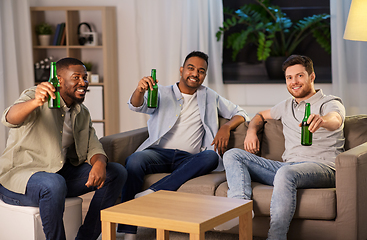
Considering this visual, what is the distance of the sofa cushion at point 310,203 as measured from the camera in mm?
2135

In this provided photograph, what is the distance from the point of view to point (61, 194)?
197 centimetres

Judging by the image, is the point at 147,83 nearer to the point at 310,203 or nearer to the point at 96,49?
the point at 310,203

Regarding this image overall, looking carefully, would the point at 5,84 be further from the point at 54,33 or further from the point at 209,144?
the point at 209,144

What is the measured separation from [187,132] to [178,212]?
1.19 meters

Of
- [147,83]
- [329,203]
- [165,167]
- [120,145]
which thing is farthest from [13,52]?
[329,203]

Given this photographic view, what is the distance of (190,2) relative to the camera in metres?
4.37

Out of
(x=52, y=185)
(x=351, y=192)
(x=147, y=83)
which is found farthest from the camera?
(x=147, y=83)

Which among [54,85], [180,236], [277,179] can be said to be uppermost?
[54,85]

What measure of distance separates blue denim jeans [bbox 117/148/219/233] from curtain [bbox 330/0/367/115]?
1.99 metres

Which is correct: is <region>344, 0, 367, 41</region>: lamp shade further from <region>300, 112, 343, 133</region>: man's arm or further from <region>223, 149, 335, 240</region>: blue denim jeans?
<region>223, 149, 335, 240</region>: blue denim jeans

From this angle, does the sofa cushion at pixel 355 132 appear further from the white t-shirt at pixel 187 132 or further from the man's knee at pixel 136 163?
the man's knee at pixel 136 163

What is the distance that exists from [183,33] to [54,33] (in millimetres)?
1440

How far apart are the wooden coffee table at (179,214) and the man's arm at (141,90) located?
82 cm

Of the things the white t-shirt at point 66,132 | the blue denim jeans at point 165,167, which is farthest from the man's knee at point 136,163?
the white t-shirt at point 66,132
